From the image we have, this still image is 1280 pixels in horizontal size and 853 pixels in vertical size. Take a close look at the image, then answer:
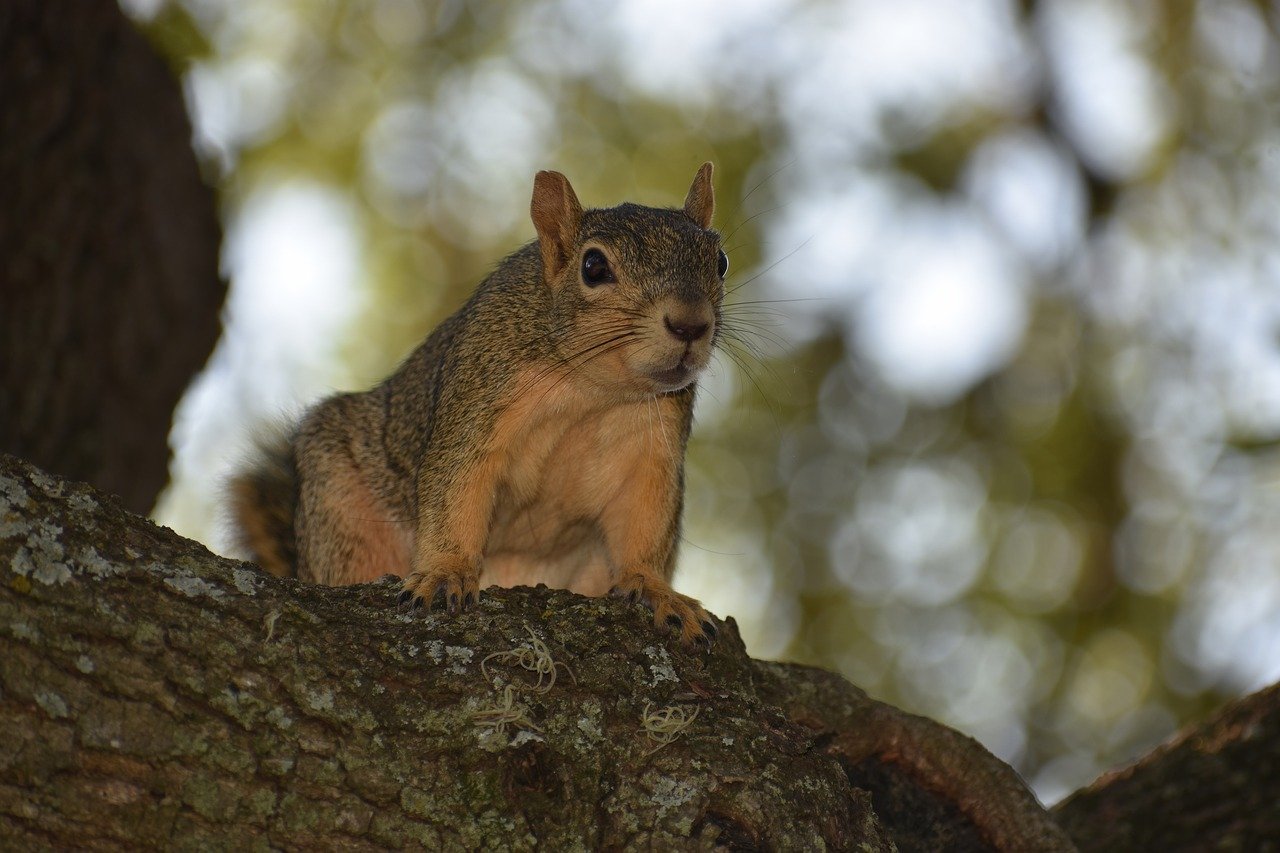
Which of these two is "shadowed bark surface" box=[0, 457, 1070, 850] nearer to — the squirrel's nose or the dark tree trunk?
the squirrel's nose

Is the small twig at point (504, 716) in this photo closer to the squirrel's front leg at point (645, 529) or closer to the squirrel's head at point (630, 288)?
the squirrel's front leg at point (645, 529)

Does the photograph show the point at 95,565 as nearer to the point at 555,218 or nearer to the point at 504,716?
the point at 504,716

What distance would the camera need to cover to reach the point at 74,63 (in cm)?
413

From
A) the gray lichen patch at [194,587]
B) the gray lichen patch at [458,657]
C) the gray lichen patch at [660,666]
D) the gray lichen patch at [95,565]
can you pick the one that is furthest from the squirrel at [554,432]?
the gray lichen patch at [95,565]

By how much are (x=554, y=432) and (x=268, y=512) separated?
115cm

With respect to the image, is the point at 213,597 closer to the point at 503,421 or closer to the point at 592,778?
the point at 592,778

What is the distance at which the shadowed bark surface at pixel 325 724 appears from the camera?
6.46 feet

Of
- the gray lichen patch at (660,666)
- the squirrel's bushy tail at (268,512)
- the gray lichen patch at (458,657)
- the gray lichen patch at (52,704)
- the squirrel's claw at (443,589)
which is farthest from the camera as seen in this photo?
the squirrel's bushy tail at (268,512)


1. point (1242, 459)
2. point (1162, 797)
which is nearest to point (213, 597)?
point (1162, 797)

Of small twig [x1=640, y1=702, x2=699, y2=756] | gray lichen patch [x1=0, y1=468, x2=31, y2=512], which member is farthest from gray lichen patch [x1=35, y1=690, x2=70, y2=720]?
small twig [x1=640, y1=702, x2=699, y2=756]

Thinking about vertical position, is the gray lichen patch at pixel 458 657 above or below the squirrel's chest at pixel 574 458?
below

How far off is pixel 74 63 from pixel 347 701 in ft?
9.14

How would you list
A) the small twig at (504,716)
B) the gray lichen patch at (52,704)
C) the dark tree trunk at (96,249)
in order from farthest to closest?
the dark tree trunk at (96,249)
the small twig at (504,716)
the gray lichen patch at (52,704)

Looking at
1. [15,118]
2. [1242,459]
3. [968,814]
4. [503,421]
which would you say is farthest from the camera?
[1242,459]
